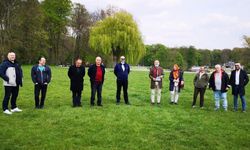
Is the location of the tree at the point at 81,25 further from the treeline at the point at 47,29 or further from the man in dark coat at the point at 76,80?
the man in dark coat at the point at 76,80

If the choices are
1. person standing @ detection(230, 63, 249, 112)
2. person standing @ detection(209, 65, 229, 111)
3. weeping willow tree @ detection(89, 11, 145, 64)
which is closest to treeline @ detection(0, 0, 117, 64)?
weeping willow tree @ detection(89, 11, 145, 64)

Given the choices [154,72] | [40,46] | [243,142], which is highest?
[40,46]

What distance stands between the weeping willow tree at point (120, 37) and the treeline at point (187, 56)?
3463 centimetres

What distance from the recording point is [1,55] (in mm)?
38969

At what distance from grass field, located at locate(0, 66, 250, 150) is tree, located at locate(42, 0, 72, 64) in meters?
45.3

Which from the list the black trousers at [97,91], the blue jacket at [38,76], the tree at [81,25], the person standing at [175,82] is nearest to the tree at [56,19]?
the tree at [81,25]

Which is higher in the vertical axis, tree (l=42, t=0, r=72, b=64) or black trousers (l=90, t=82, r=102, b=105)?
tree (l=42, t=0, r=72, b=64)

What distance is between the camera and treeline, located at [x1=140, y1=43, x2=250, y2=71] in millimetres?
90662

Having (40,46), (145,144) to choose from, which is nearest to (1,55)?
(40,46)

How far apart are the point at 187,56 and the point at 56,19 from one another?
58208mm

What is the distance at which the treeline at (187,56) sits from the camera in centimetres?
9066

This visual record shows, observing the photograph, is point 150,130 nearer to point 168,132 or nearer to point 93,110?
point 168,132

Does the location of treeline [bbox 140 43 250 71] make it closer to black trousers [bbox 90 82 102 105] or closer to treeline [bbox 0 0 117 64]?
treeline [bbox 0 0 117 64]

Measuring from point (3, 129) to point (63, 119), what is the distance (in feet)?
6.21
